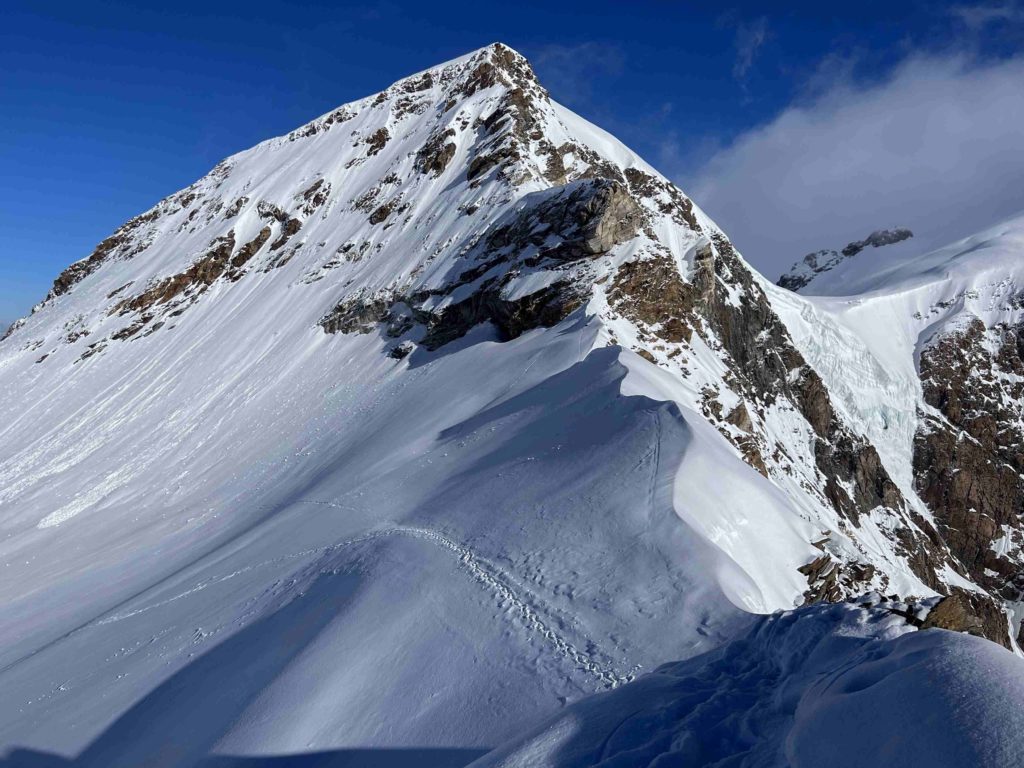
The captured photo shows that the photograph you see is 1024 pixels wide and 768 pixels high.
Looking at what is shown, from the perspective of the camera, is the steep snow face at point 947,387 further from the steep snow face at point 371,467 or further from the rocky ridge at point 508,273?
the steep snow face at point 371,467

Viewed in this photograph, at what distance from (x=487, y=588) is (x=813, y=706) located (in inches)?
244

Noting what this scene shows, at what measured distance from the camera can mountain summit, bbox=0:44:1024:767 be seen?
30.1 ft

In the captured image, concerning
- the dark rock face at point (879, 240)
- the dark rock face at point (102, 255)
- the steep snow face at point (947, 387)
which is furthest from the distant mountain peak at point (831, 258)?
the dark rock face at point (102, 255)

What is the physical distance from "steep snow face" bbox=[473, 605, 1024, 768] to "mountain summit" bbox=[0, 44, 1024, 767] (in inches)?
5.1

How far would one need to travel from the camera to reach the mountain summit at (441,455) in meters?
9.19

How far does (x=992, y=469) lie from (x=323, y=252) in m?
42.8

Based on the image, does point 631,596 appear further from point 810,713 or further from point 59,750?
point 59,750

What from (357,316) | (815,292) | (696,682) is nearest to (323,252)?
(357,316)

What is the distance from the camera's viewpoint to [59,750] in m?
11.2

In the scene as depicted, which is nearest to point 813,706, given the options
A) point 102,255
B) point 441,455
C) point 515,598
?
point 515,598

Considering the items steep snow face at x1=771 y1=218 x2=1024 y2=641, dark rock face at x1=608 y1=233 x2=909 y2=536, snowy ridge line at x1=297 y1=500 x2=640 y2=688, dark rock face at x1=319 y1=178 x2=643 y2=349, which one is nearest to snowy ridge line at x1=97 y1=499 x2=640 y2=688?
snowy ridge line at x1=297 y1=500 x2=640 y2=688

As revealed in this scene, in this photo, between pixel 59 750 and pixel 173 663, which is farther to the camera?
pixel 173 663

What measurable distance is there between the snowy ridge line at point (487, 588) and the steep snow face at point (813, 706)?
116cm

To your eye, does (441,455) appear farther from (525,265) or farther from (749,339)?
(749,339)
